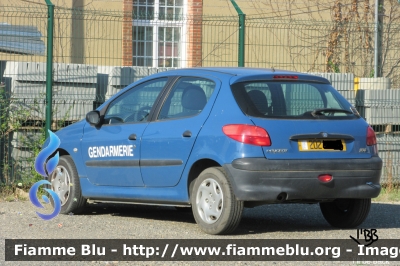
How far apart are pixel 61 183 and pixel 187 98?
2.06 metres

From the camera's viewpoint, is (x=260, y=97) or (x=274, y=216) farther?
(x=274, y=216)

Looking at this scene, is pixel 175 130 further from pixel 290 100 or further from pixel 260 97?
pixel 290 100

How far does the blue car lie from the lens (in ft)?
22.2

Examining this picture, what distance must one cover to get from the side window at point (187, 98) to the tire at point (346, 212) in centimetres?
180

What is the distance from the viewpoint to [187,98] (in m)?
7.53

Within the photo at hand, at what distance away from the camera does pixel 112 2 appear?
1634 centimetres

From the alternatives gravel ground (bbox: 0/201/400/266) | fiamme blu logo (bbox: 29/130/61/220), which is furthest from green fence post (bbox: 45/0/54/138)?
gravel ground (bbox: 0/201/400/266)

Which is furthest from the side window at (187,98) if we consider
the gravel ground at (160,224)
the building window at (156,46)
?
→ the building window at (156,46)

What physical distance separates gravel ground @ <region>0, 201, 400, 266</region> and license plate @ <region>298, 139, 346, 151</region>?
82 cm

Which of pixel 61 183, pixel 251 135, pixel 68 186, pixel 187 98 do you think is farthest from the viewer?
pixel 61 183

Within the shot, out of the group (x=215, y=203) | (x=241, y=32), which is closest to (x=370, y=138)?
(x=215, y=203)

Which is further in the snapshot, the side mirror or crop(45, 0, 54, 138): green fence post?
crop(45, 0, 54, 138): green fence post

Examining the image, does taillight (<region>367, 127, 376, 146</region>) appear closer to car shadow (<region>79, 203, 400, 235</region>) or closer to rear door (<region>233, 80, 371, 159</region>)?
rear door (<region>233, 80, 371, 159</region>)

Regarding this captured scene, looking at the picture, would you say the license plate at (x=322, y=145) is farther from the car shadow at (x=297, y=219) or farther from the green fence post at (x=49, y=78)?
the green fence post at (x=49, y=78)
